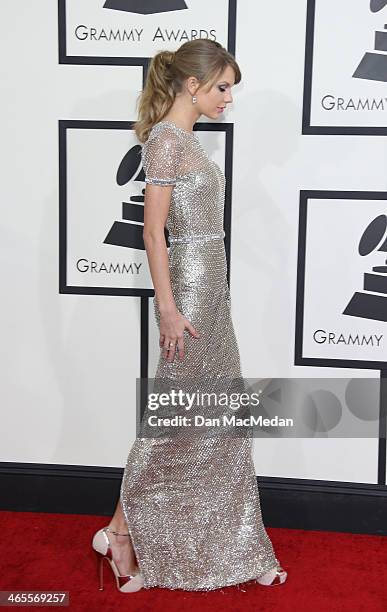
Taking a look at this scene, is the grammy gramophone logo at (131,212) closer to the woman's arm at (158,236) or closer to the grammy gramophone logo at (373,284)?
the woman's arm at (158,236)

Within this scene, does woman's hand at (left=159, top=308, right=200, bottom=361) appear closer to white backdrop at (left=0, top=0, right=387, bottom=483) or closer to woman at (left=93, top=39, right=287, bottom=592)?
woman at (left=93, top=39, right=287, bottom=592)

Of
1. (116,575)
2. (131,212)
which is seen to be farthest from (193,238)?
(116,575)

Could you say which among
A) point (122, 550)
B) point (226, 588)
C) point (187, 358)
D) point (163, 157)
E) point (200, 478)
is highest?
point (163, 157)

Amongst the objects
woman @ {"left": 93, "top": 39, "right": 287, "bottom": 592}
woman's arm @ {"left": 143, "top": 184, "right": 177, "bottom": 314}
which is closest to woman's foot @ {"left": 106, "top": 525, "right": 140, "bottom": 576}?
woman @ {"left": 93, "top": 39, "right": 287, "bottom": 592}

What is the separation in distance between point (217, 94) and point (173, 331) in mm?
695

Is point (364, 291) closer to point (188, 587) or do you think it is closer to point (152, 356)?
point (152, 356)

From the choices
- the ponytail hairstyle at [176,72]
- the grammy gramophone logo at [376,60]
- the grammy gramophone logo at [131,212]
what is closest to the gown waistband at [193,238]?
the ponytail hairstyle at [176,72]

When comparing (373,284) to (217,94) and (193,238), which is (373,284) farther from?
(217,94)

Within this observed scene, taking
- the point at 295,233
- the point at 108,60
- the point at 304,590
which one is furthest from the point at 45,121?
the point at 304,590

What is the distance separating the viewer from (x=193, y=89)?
227 cm

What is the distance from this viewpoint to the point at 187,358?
2.37m

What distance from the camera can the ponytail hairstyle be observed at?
225 centimetres

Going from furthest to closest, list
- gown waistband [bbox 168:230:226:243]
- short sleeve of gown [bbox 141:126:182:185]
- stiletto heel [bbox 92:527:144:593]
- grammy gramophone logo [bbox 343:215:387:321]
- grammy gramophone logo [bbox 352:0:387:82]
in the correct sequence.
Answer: grammy gramophone logo [bbox 343:215:387:321] < grammy gramophone logo [bbox 352:0:387:82] < stiletto heel [bbox 92:527:144:593] < gown waistband [bbox 168:230:226:243] < short sleeve of gown [bbox 141:126:182:185]

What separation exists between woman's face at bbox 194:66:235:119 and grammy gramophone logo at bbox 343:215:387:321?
774 mm
